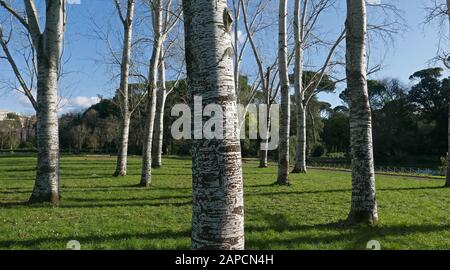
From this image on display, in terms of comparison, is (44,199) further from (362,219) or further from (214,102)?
(214,102)

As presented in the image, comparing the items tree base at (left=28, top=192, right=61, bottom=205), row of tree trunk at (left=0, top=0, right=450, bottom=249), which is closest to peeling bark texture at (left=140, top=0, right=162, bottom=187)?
row of tree trunk at (left=0, top=0, right=450, bottom=249)

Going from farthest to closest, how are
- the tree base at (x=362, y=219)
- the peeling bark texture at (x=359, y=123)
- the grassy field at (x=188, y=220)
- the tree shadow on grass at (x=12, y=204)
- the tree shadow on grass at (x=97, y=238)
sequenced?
the tree shadow on grass at (x=12, y=204)
the peeling bark texture at (x=359, y=123)
the tree base at (x=362, y=219)
the grassy field at (x=188, y=220)
the tree shadow on grass at (x=97, y=238)

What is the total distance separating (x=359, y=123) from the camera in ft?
22.4

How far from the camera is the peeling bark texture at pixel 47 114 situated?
28.9ft

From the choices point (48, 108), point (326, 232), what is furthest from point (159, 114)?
point (326, 232)

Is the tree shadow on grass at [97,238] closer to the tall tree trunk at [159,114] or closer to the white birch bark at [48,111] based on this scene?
the white birch bark at [48,111]

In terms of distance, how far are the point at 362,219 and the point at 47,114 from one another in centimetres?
690

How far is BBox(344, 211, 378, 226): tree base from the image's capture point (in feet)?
21.7

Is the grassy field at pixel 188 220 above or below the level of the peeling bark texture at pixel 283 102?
below

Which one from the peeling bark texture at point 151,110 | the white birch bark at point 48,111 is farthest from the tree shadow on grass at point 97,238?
the peeling bark texture at point 151,110

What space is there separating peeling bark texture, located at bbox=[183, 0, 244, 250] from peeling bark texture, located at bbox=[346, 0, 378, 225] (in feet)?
13.6

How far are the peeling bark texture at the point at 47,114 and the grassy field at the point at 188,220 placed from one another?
0.51 metres

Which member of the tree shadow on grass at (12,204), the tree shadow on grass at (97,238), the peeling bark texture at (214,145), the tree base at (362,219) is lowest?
the tree shadow on grass at (97,238)

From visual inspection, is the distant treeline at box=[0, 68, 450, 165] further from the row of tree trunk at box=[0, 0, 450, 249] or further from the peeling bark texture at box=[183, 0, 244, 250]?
the peeling bark texture at box=[183, 0, 244, 250]
